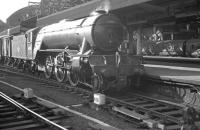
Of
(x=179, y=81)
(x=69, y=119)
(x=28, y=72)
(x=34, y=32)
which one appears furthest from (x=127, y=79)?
(x=28, y=72)

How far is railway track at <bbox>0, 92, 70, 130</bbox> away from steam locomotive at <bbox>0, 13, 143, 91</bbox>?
2.63 m

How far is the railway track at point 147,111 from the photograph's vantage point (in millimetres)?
6395

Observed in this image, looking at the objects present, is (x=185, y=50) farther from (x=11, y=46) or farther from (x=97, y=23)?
(x=11, y=46)

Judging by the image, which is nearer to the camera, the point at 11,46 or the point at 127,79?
the point at 127,79

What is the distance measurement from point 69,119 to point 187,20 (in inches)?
350

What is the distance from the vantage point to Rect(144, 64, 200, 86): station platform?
31.5 feet

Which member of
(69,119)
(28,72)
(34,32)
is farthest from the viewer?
(28,72)

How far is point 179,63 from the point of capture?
14.1 metres

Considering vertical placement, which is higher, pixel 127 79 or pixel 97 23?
pixel 97 23

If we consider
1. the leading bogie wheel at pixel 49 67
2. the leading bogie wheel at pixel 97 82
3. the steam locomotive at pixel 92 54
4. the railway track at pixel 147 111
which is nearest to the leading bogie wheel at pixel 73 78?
the steam locomotive at pixel 92 54

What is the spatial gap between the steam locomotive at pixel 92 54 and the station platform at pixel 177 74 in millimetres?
966

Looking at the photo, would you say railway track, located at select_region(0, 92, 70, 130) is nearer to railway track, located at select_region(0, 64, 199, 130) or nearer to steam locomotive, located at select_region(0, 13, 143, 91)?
railway track, located at select_region(0, 64, 199, 130)

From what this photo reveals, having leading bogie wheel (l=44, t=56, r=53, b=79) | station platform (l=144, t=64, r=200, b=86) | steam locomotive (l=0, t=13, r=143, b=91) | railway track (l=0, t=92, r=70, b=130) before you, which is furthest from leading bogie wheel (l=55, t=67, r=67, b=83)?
railway track (l=0, t=92, r=70, b=130)

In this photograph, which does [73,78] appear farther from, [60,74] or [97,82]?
[97,82]
